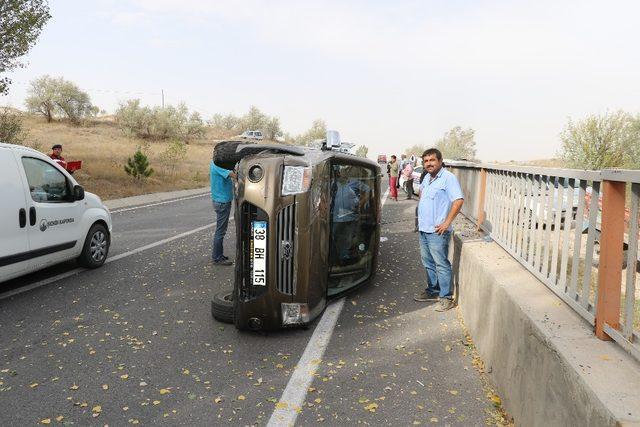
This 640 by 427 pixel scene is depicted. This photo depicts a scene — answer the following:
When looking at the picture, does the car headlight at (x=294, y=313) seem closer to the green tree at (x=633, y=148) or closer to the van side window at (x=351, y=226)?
the van side window at (x=351, y=226)

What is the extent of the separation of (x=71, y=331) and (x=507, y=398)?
3976 mm

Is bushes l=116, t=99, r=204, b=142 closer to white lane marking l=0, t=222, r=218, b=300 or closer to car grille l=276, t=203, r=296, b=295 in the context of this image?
white lane marking l=0, t=222, r=218, b=300

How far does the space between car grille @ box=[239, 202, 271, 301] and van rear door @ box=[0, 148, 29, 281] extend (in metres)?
2.91

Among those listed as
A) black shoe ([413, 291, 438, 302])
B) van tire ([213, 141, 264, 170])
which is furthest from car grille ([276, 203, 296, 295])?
black shoe ([413, 291, 438, 302])

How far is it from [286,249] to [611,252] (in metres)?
2.65

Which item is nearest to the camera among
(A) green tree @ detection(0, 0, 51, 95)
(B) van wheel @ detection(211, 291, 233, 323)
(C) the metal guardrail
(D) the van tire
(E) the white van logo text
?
(C) the metal guardrail

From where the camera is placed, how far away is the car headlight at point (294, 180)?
4414 mm

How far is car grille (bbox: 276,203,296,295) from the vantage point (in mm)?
4422

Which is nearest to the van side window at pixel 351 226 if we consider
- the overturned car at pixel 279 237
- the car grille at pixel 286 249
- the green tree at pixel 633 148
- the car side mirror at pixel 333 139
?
the car side mirror at pixel 333 139

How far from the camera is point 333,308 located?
→ 18.5ft

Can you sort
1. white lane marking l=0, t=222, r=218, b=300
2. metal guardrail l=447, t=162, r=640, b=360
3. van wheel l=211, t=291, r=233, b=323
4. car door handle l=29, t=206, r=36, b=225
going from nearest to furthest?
1. metal guardrail l=447, t=162, r=640, b=360
2. van wheel l=211, t=291, r=233, b=323
3. car door handle l=29, t=206, r=36, b=225
4. white lane marking l=0, t=222, r=218, b=300

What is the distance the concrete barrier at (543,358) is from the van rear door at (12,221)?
5.06 meters

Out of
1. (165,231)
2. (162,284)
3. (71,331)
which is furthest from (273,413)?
(165,231)

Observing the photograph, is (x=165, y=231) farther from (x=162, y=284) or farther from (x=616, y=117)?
(x=616, y=117)
